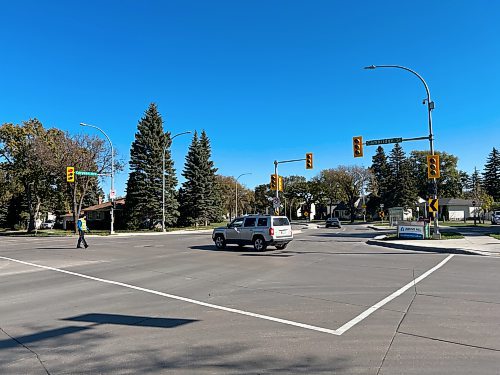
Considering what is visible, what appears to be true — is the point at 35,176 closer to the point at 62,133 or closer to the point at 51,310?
the point at 62,133

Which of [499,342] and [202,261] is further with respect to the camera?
[202,261]

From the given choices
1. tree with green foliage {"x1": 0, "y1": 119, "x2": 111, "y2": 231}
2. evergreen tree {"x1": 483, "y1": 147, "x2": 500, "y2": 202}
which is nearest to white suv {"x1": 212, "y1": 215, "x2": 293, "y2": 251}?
tree with green foliage {"x1": 0, "y1": 119, "x2": 111, "y2": 231}

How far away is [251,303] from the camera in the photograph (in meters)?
8.20

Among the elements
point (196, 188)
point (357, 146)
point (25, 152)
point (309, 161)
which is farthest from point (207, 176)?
point (357, 146)

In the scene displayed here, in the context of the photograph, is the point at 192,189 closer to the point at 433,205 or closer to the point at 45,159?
the point at 45,159

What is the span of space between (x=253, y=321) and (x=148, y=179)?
151ft

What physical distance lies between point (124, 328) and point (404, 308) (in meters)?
5.10

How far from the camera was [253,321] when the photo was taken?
6758 mm

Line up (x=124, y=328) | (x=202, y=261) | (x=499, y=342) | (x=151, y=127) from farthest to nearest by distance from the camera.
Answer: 1. (x=151, y=127)
2. (x=202, y=261)
3. (x=124, y=328)
4. (x=499, y=342)

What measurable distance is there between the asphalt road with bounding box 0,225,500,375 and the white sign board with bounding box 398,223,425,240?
13157mm

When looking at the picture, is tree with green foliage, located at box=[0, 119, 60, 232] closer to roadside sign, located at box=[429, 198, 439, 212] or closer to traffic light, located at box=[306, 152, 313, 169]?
traffic light, located at box=[306, 152, 313, 169]

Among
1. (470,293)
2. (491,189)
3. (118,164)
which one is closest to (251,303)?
(470,293)

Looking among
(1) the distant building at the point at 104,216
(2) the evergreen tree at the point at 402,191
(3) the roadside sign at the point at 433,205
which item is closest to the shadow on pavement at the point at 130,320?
(3) the roadside sign at the point at 433,205

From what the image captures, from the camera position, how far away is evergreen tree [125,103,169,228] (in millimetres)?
50125
